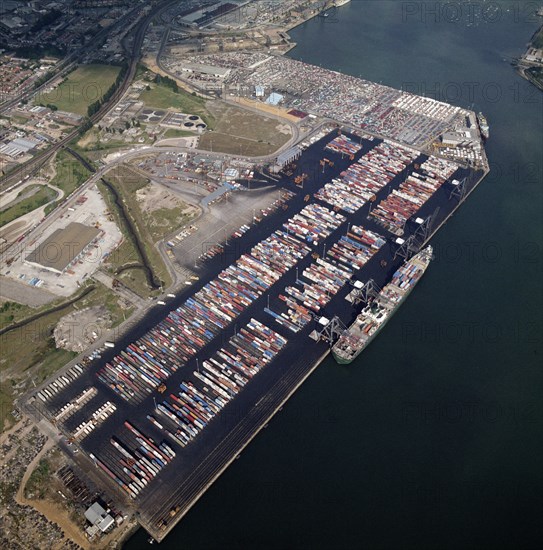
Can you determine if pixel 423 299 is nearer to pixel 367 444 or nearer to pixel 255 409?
pixel 367 444

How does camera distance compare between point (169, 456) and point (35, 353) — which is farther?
point (35, 353)

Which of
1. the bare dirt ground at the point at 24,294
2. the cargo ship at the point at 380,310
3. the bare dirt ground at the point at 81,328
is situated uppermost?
the cargo ship at the point at 380,310

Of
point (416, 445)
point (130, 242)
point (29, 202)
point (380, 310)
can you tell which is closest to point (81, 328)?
point (130, 242)

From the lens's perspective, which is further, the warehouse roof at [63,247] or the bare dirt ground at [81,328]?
the warehouse roof at [63,247]

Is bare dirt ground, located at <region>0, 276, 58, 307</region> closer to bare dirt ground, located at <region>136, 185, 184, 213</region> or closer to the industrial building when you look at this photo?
→ bare dirt ground, located at <region>136, 185, 184, 213</region>

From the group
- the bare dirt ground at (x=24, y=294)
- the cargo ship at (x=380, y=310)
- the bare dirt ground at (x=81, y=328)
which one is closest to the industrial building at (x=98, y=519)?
the bare dirt ground at (x=81, y=328)

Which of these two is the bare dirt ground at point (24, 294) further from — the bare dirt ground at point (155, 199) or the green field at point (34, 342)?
the bare dirt ground at point (155, 199)

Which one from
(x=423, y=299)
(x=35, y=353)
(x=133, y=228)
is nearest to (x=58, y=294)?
(x=35, y=353)
